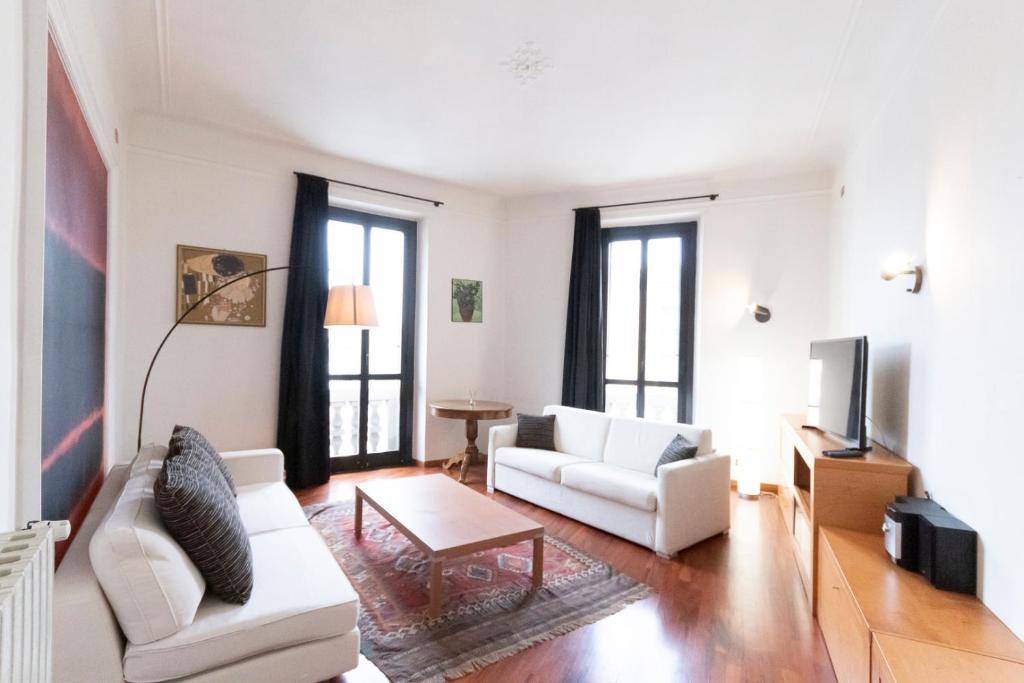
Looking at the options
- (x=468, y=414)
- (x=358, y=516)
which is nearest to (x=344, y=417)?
(x=468, y=414)

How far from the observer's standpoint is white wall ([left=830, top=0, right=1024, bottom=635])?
5.00 ft

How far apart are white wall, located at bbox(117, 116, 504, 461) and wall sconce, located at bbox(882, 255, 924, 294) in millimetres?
3859

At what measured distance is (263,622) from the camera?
5.14 ft

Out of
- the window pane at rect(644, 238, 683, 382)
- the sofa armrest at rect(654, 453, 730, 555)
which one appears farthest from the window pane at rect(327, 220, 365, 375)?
the sofa armrest at rect(654, 453, 730, 555)

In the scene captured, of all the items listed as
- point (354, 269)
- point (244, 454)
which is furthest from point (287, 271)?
point (244, 454)

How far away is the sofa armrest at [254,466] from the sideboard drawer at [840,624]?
118 inches

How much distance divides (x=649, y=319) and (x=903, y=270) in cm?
274

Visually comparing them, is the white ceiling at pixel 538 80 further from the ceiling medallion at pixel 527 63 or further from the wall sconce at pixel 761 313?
the wall sconce at pixel 761 313

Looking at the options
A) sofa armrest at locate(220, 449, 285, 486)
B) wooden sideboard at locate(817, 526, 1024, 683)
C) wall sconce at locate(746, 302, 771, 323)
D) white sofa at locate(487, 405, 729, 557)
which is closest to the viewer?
wooden sideboard at locate(817, 526, 1024, 683)

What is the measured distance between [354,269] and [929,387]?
4.40 metres

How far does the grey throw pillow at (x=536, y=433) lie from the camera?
4277mm

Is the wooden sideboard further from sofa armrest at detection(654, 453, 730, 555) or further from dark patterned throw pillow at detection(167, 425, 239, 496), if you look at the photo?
dark patterned throw pillow at detection(167, 425, 239, 496)

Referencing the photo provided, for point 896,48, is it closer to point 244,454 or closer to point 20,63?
point 20,63

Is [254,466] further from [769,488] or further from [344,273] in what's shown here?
[769,488]
